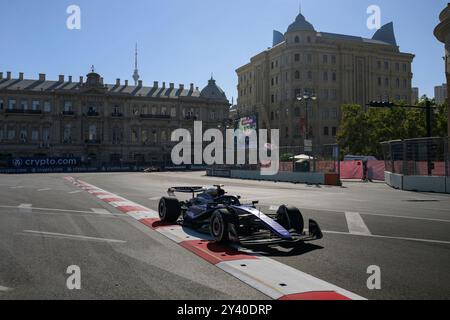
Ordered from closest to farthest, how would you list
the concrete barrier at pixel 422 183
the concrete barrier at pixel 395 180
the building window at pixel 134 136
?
the concrete barrier at pixel 422 183, the concrete barrier at pixel 395 180, the building window at pixel 134 136

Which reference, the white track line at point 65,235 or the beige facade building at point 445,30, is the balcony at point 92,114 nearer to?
the beige facade building at point 445,30

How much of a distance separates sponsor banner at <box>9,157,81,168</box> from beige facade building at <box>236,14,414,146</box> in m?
32.5

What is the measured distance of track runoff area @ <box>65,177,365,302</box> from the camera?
504 cm

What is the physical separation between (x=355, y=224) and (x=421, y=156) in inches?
559

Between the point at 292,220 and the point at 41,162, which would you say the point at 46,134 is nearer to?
the point at 41,162

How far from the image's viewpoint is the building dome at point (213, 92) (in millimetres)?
97500

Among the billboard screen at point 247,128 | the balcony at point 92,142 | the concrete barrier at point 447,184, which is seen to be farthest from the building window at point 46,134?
the concrete barrier at point 447,184

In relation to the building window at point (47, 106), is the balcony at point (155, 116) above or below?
below

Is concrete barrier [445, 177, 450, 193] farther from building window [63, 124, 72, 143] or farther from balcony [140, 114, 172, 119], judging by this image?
building window [63, 124, 72, 143]

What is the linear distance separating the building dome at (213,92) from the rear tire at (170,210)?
286 ft

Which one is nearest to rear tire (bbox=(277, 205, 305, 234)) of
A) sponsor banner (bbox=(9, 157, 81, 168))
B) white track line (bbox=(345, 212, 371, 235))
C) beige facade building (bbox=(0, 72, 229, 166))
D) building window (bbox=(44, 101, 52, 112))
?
white track line (bbox=(345, 212, 371, 235))
